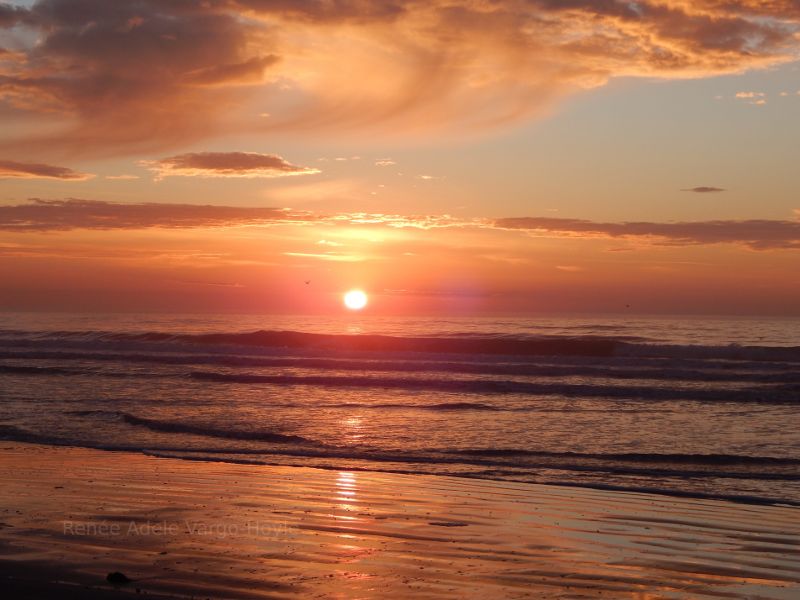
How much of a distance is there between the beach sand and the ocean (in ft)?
7.68

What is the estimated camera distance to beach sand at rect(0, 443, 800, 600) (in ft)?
23.4

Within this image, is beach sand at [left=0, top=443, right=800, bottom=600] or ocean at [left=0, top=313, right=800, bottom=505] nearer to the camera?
beach sand at [left=0, top=443, right=800, bottom=600]

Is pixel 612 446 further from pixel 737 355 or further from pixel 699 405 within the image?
pixel 737 355

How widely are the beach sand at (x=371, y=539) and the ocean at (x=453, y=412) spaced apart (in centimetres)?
234

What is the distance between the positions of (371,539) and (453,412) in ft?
47.0

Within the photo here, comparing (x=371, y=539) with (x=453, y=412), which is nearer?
(x=371, y=539)

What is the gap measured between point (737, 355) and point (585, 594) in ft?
149

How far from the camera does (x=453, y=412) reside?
75.4 feet

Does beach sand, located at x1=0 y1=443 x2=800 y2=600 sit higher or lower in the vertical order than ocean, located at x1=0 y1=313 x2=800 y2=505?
higher

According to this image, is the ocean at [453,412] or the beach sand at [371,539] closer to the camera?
the beach sand at [371,539]

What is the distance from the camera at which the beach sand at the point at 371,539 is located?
7.13m

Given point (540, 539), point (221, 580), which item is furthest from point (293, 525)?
point (540, 539)

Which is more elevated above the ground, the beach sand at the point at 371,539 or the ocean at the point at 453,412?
the beach sand at the point at 371,539

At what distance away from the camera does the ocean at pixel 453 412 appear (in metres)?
14.9
